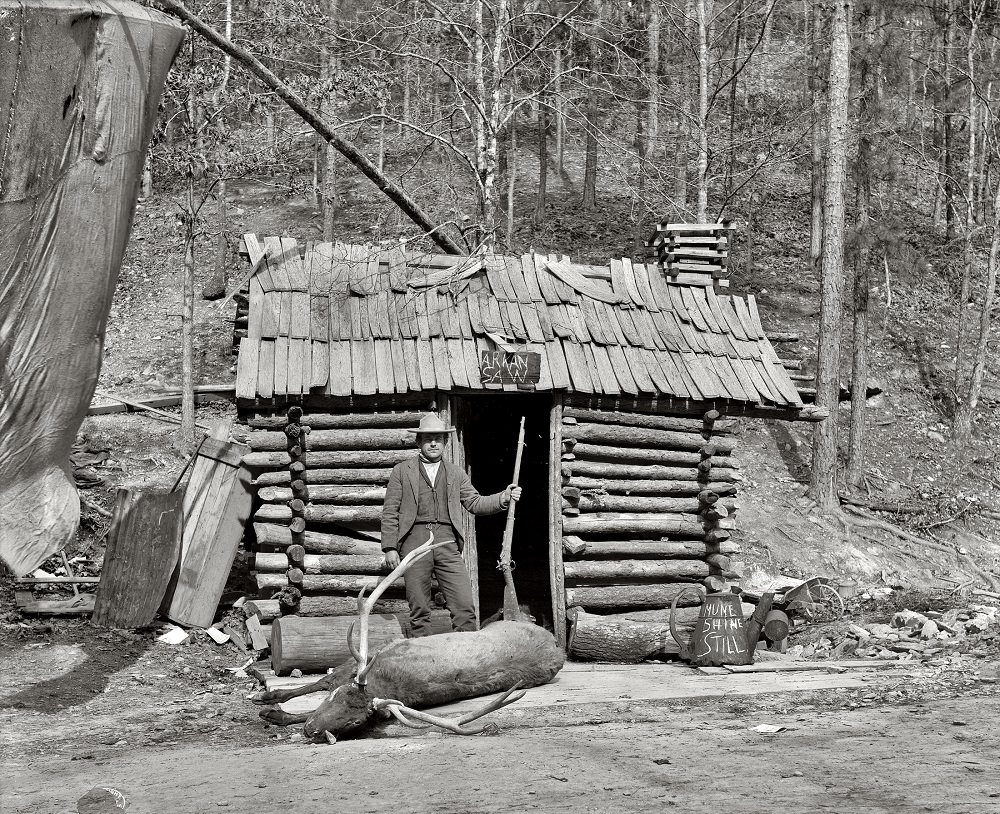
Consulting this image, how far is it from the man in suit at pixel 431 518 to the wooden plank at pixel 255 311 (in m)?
2.13

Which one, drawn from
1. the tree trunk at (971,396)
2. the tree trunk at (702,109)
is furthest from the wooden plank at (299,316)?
the tree trunk at (971,396)

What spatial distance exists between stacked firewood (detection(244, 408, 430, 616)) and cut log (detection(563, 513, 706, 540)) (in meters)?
1.83

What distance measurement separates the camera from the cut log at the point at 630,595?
10.5 metres

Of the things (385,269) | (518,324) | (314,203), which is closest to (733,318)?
(518,324)

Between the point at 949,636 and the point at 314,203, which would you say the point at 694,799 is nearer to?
the point at 949,636

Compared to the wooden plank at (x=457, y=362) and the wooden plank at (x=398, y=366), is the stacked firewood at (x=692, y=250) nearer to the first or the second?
the wooden plank at (x=457, y=362)

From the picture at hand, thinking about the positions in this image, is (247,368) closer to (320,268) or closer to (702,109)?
(320,268)

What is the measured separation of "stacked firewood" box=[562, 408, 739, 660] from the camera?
1055 centimetres

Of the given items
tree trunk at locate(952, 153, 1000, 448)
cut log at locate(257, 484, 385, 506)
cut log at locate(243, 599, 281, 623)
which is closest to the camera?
cut log at locate(243, 599, 281, 623)

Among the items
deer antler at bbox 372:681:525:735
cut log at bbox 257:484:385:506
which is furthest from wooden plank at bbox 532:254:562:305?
deer antler at bbox 372:681:525:735

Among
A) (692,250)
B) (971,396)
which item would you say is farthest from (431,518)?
(971,396)

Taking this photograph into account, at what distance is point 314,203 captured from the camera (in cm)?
3278

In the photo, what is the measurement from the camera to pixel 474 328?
10.9 metres

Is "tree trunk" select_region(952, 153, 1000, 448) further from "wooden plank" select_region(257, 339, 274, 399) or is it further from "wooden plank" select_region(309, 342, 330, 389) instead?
"wooden plank" select_region(257, 339, 274, 399)
